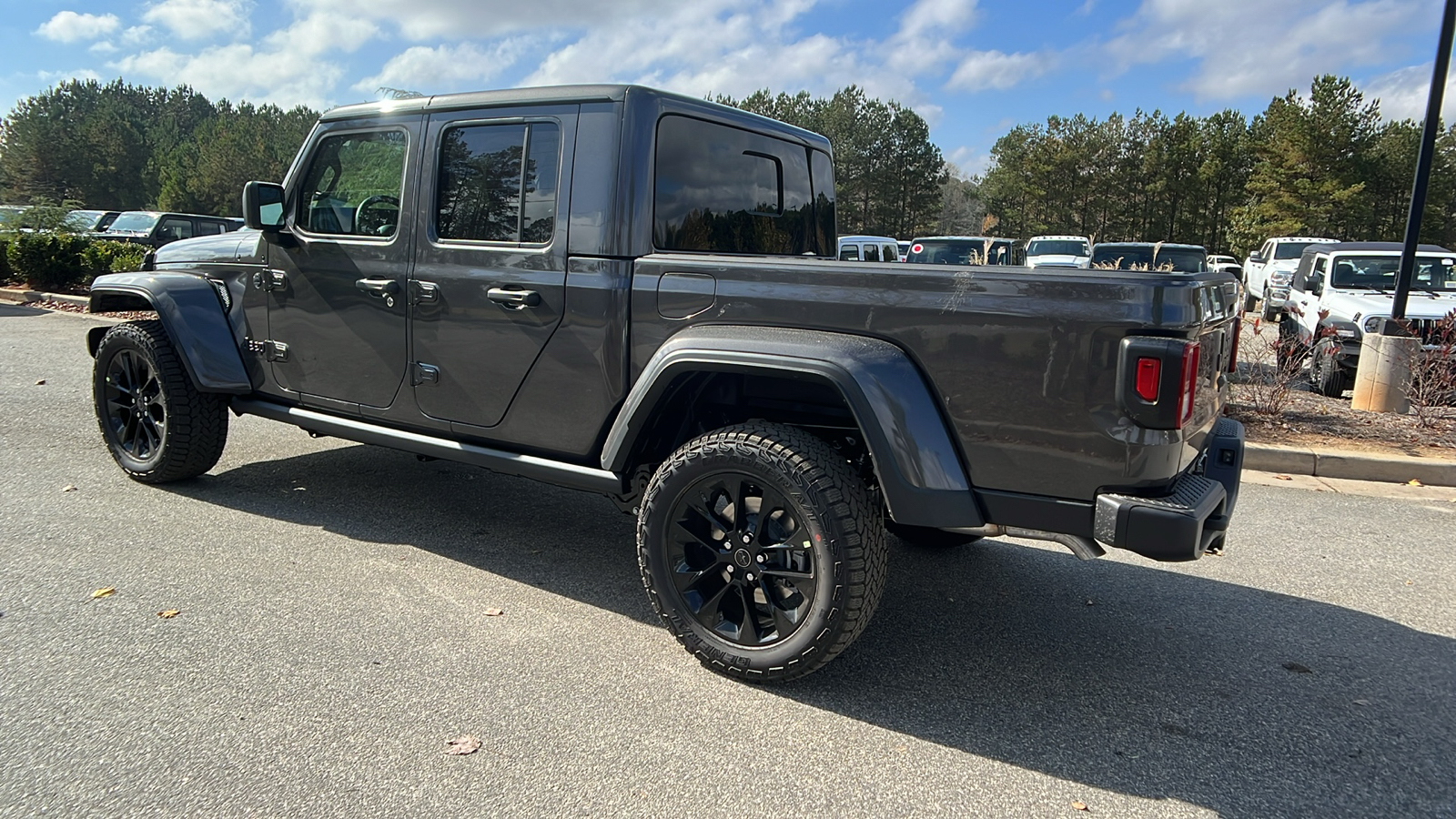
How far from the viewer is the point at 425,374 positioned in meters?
3.88

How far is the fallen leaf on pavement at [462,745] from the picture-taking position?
104 inches

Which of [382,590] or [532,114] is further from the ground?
[532,114]

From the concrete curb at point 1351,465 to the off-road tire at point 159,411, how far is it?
6545 millimetres

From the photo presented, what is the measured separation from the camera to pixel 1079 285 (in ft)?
8.54

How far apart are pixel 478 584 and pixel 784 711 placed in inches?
62.9

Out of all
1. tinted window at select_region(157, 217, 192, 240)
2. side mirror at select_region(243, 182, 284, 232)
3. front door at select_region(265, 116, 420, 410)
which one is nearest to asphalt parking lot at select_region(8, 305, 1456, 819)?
front door at select_region(265, 116, 420, 410)

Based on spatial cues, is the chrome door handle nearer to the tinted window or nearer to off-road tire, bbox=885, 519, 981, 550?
off-road tire, bbox=885, 519, 981, 550

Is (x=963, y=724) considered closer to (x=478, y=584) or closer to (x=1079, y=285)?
(x=1079, y=285)

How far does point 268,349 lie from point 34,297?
13.2m

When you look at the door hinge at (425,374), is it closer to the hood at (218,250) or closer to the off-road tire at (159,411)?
the hood at (218,250)

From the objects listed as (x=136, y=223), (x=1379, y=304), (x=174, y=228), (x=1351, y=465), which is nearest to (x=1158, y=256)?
(x=1379, y=304)

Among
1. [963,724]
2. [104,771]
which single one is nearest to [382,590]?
[104,771]

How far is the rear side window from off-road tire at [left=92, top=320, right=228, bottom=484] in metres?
2.89

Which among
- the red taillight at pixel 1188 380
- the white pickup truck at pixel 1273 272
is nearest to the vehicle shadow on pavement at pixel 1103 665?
the red taillight at pixel 1188 380
